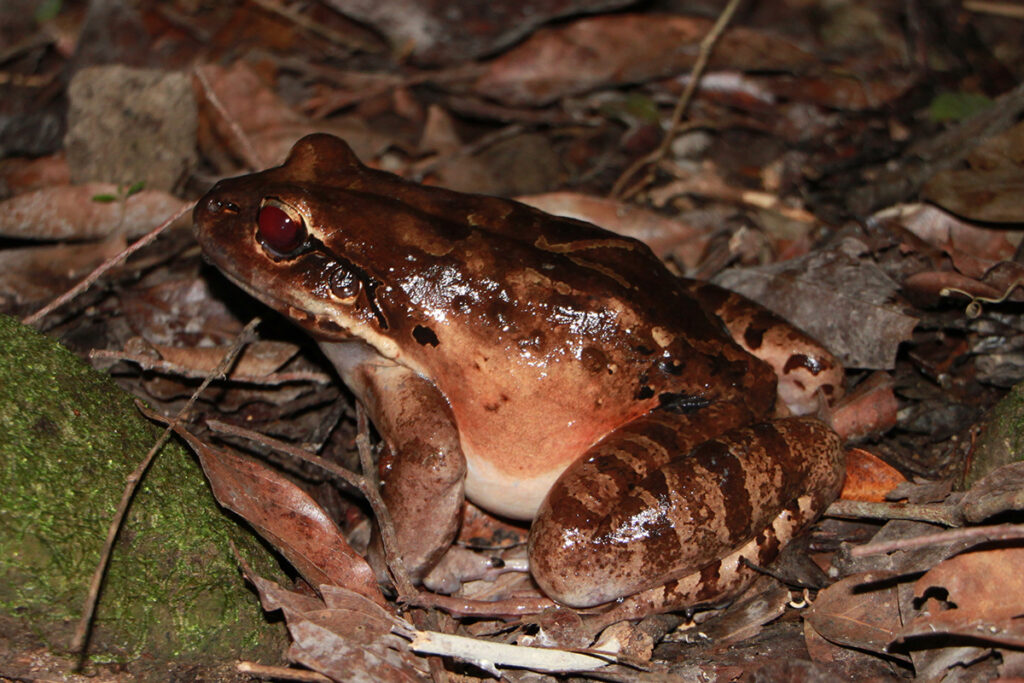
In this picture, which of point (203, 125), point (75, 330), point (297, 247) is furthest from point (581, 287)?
point (203, 125)

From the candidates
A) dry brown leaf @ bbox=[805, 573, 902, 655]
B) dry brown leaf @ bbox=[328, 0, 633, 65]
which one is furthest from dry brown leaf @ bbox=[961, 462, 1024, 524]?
dry brown leaf @ bbox=[328, 0, 633, 65]

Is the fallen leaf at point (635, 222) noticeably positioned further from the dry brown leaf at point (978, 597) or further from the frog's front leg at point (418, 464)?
the dry brown leaf at point (978, 597)

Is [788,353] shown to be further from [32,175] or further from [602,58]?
[32,175]

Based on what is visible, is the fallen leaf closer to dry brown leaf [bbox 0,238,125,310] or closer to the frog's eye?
the frog's eye

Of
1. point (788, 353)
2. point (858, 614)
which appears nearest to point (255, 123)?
point (788, 353)

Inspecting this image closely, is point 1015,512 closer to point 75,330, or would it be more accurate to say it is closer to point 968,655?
point 968,655

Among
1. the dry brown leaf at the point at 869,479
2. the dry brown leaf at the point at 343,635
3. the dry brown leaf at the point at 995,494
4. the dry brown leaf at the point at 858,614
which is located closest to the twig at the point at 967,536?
the dry brown leaf at the point at 995,494
